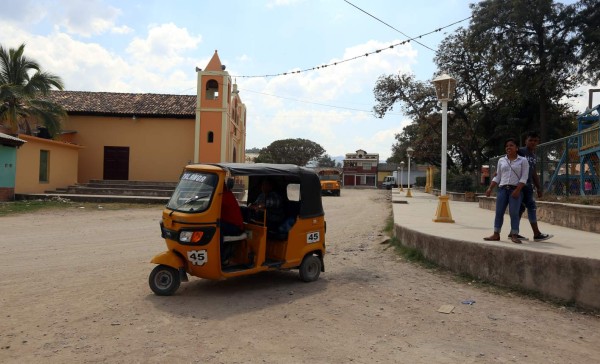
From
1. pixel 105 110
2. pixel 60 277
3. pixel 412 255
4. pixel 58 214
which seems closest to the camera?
pixel 60 277

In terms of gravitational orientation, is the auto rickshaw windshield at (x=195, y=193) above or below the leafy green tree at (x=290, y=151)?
below

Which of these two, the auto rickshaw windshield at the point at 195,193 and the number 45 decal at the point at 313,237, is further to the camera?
the number 45 decal at the point at 313,237

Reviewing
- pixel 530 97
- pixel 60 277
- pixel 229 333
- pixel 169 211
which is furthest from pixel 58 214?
pixel 530 97

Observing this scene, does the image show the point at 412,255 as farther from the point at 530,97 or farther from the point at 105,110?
the point at 105,110

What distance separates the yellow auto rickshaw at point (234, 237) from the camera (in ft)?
17.6

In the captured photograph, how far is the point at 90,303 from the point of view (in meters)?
5.10

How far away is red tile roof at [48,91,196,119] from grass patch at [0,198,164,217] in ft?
32.1

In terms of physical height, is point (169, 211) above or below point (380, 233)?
above

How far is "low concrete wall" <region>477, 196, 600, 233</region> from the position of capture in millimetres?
7984

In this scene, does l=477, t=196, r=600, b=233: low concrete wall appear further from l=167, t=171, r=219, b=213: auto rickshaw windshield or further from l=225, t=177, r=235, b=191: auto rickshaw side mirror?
l=167, t=171, r=219, b=213: auto rickshaw windshield

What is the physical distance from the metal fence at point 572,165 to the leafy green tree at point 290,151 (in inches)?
2314

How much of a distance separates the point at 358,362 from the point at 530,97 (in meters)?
24.7

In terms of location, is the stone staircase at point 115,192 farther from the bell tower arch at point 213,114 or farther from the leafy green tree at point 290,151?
the leafy green tree at point 290,151

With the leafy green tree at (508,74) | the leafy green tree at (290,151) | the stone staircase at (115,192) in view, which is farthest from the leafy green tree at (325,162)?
the stone staircase at (115,192)
